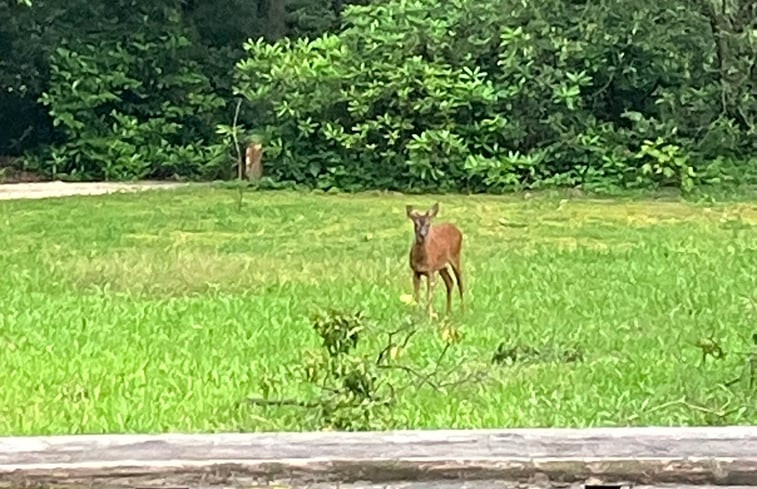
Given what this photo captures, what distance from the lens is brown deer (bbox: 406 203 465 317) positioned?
8.50 meters

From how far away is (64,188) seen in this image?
61.8ft

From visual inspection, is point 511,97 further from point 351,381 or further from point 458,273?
point 351,381

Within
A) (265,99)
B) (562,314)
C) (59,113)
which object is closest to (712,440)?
(562,314)

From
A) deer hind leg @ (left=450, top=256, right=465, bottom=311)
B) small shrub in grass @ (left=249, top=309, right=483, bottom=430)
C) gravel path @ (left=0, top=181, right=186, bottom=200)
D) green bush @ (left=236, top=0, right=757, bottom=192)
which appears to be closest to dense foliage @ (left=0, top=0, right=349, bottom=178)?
gravel path @ (left=0, top=181, right=186, bottom=200)

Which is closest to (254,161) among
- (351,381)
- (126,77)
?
(126,77)

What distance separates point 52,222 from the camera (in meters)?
13.8

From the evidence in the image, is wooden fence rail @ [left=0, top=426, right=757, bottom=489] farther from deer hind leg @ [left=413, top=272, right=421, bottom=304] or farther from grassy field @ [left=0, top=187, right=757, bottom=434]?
deer hind leg @ [left=413, top=272, right=421, bottom=304]

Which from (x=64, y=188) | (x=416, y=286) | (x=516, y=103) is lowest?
(x=64, y=188)

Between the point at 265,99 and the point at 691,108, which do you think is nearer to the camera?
the point at 691,108

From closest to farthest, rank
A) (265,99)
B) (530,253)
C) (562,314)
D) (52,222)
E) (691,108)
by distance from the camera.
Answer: (562,314) → (530,253) → (52,222) → (691,108) → (265,99)

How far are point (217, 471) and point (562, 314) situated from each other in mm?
5867

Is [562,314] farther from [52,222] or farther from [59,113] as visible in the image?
[59,113]

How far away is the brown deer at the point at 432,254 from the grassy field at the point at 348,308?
20 centimetres

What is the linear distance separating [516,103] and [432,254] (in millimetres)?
9868
